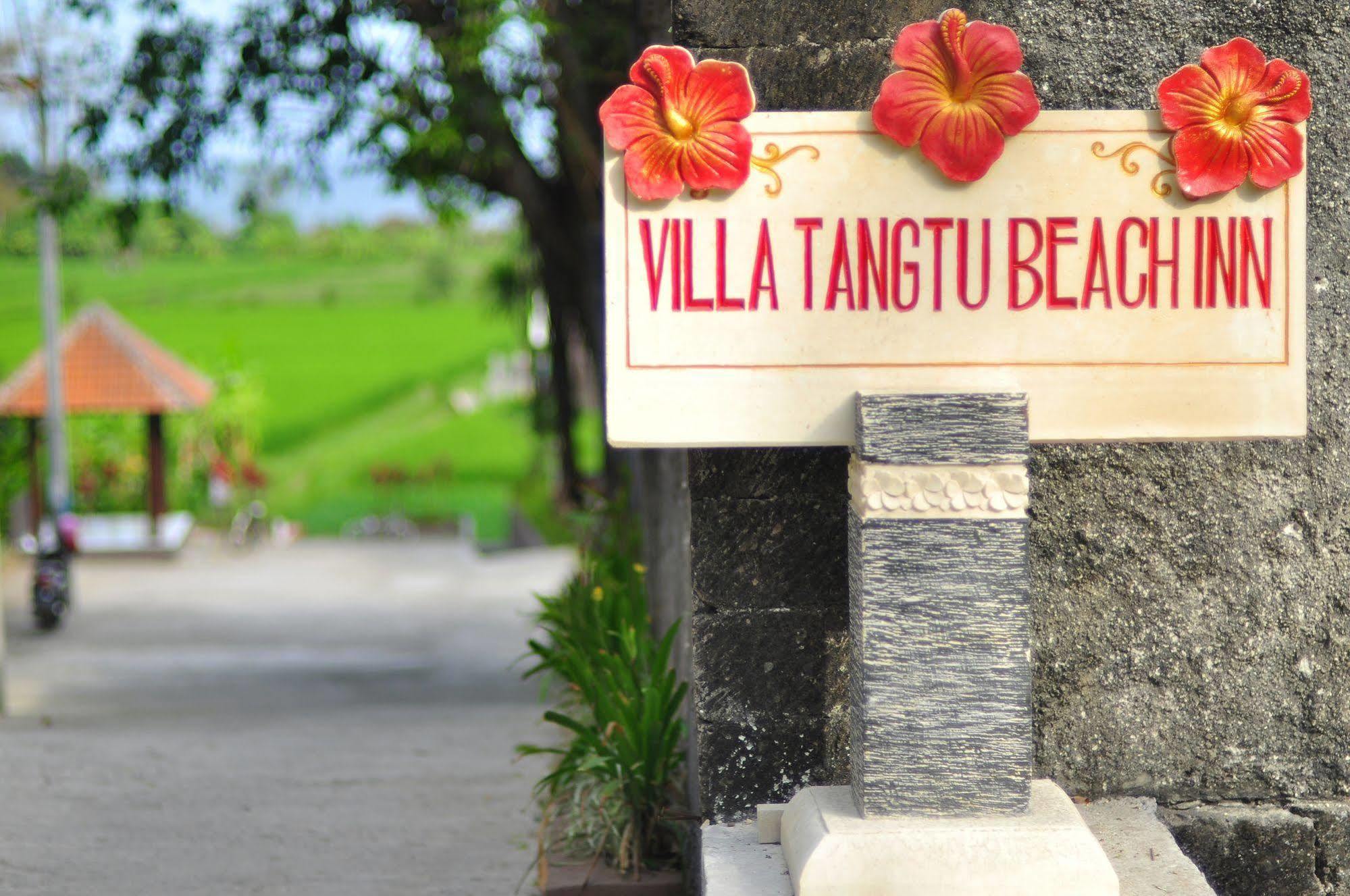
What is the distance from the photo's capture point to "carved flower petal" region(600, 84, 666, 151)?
85.1 inches

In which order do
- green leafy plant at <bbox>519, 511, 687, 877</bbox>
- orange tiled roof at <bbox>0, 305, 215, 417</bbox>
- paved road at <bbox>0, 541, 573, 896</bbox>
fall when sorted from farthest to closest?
orange tiled roof at <bbox>0, 305, 215, 417</bbox>, paved road at <bbox>0, 541, 573, 896</bbox>, green leafy plant at <bbox>519, 511, 687, 877</bbox>

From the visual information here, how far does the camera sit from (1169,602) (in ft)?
8.91

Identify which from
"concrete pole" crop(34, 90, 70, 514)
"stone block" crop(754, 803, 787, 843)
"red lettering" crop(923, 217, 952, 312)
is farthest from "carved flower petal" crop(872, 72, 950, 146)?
"concrete pole" crop(34, 90, 70, 514)

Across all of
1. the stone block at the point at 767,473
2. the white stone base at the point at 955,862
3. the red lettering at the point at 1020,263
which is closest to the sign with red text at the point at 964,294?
the red lettering at the point at 1020,263

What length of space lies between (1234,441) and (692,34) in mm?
1337

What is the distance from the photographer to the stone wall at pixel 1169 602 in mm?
2658

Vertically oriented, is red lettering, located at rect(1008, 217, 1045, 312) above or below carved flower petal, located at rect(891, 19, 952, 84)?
below

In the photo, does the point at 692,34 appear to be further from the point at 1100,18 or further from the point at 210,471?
the point at 210,471

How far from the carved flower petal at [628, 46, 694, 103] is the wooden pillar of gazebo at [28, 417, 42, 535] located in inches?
448

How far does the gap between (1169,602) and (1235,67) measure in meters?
1.06

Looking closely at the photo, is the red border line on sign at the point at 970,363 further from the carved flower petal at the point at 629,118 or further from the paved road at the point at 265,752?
the paved road at the point at 265,752

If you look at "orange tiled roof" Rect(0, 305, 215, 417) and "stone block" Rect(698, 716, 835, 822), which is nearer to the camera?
"stone block" Rect(698, 716, 835, 822)

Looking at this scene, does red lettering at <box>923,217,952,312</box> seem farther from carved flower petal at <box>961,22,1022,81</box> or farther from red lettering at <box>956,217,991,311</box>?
carved flower petal at <box>961,22,1022,81</box>

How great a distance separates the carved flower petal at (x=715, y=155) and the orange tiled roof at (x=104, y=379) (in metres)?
12.3
